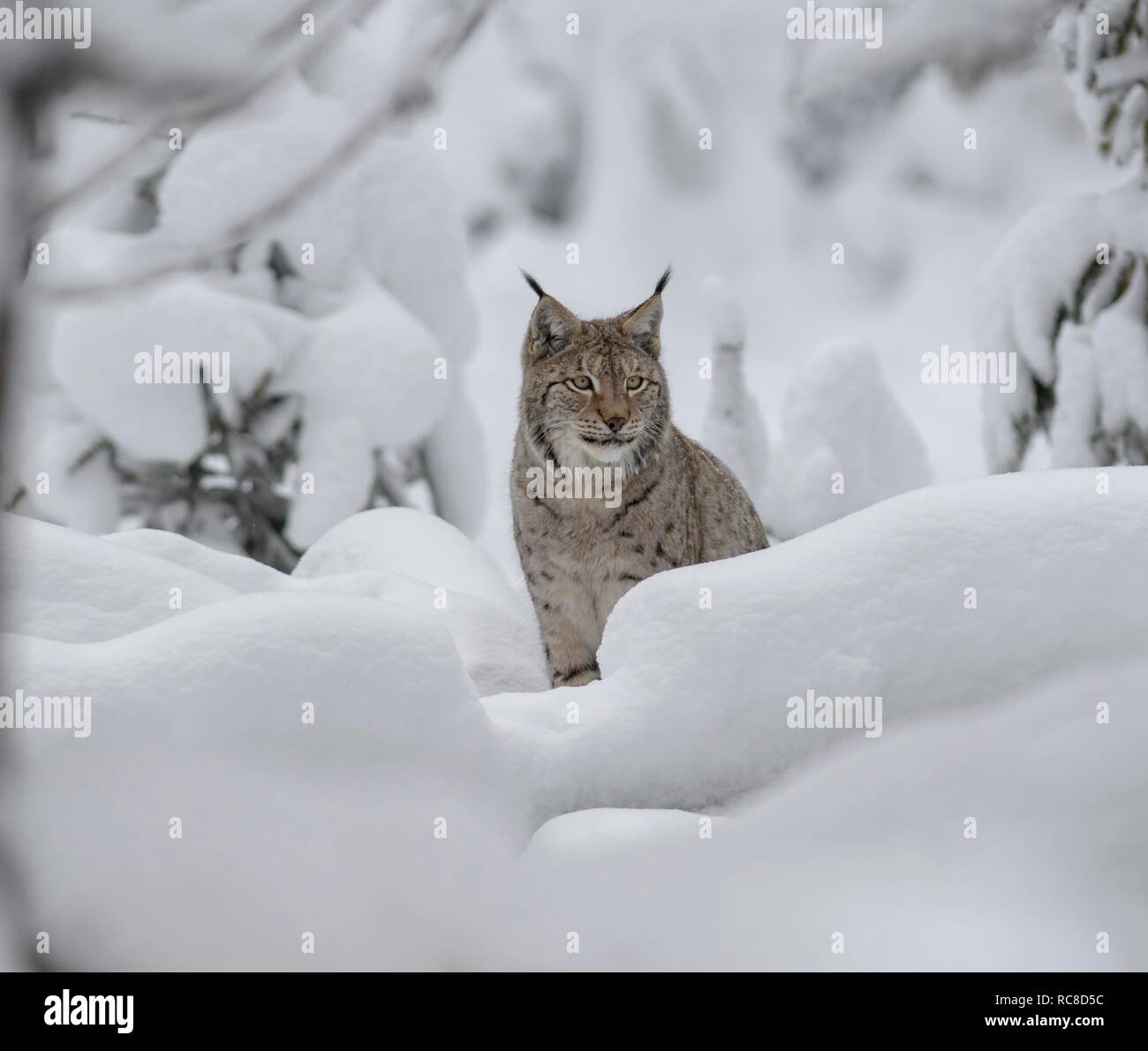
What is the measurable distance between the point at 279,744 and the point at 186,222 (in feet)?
27.5

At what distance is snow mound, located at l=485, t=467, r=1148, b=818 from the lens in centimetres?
276

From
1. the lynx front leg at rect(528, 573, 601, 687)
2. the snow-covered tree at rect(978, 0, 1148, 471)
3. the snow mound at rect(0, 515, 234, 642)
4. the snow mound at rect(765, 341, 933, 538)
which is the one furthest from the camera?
the snow mound at rect(765, 341, 933, 538)

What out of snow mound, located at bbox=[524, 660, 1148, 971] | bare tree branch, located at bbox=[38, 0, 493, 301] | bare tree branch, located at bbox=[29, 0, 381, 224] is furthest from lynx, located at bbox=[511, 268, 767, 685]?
bare tree branch, located at bbox=[29, 0, 381, 224]

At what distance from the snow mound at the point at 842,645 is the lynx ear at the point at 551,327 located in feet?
7.12

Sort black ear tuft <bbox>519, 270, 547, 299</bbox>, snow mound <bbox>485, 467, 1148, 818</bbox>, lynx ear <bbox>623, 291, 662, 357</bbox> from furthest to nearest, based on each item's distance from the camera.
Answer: lynx ear <bbox>623, 291, 662, 357</bbox>
black ear tuft <bbox>519, 270, 547, 299</bbox>
snow mound <bbox>485, 467, 1148, 818</bbox>

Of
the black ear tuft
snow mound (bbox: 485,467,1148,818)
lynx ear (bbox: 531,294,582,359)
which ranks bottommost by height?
snow mound (bbox: 485,467,1148,818)

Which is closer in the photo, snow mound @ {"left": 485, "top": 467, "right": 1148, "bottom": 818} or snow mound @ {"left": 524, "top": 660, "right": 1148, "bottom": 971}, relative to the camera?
snow mound @ {"left": 524, "top": 660, "right": 1148, "bottom": 971}

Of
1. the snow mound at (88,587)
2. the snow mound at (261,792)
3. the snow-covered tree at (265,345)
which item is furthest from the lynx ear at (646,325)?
the snow-covered tree at (265,345)

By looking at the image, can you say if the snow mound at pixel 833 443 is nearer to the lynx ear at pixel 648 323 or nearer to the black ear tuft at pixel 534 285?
the lynx ear at pixel 648 323

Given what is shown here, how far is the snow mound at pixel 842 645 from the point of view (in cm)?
276

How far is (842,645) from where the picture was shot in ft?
9.23

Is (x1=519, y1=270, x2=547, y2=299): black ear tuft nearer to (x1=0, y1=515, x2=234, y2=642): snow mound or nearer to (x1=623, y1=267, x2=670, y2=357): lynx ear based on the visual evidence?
(x1=623, y1=267, x2=670, y2=357): lynx ear
